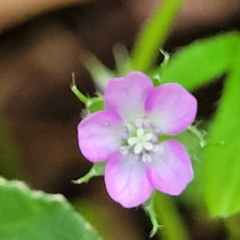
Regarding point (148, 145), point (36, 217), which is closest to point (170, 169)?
point (148, 145)

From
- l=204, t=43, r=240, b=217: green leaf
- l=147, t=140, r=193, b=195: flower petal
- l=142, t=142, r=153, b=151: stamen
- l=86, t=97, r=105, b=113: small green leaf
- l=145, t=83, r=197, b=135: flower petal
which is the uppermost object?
l=86, t=97, r=105, b=113: small green leaf

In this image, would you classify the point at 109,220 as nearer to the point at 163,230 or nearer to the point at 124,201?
the point at 163,230

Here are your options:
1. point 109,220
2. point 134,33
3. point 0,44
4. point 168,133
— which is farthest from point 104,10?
point 168,133

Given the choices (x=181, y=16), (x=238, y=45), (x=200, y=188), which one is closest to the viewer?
(x=238, y=45)

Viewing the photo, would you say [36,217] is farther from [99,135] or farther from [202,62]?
[202,62]

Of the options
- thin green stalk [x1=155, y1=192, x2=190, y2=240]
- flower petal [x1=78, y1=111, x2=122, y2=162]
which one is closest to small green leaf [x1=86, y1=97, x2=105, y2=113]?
flower petal [x1=78, y1=111, x2=122, y2=162]

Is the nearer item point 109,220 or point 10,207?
point 10,207

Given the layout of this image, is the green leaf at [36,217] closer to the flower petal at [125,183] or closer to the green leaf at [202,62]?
the flower petal at [125,183]

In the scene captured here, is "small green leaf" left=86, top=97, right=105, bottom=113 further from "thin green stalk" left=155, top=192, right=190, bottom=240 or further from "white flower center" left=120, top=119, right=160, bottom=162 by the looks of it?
"thin green stalk" left=155, top=192, right=190, bottom=240
